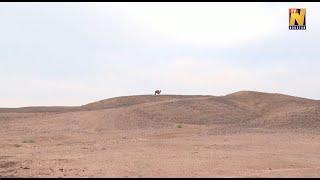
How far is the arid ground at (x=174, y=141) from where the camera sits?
12.6m

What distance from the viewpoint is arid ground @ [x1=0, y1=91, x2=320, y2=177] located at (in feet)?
41.2

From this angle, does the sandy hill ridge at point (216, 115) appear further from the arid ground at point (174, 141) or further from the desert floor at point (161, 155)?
the desert floor at point (161, 155)

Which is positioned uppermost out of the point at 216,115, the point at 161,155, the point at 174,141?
the point at 216,115

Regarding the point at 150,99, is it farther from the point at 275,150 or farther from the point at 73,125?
the point at 275,150

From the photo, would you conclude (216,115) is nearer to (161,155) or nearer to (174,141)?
(174,141)

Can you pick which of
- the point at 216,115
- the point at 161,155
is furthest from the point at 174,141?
the point at 216,115

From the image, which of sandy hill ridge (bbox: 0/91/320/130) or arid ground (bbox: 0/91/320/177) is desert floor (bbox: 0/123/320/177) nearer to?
arid ground (bbox: 0/91/320/177)

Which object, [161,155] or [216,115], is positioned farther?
[216,115]

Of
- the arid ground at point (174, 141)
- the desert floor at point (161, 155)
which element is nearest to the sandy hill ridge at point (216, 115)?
the arid ground at point (174, 141)

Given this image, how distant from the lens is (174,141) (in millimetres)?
19531

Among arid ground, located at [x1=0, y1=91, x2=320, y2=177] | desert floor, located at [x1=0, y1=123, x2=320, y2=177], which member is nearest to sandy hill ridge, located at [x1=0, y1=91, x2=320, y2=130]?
arid ground, located at [x1=0, y1=91, x2=320, y2=177]

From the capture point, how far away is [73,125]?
1134 inches

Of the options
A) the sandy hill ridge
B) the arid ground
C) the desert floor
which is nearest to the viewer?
the desert floor

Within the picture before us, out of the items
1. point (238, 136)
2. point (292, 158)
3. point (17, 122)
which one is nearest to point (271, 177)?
point (292, 158)
